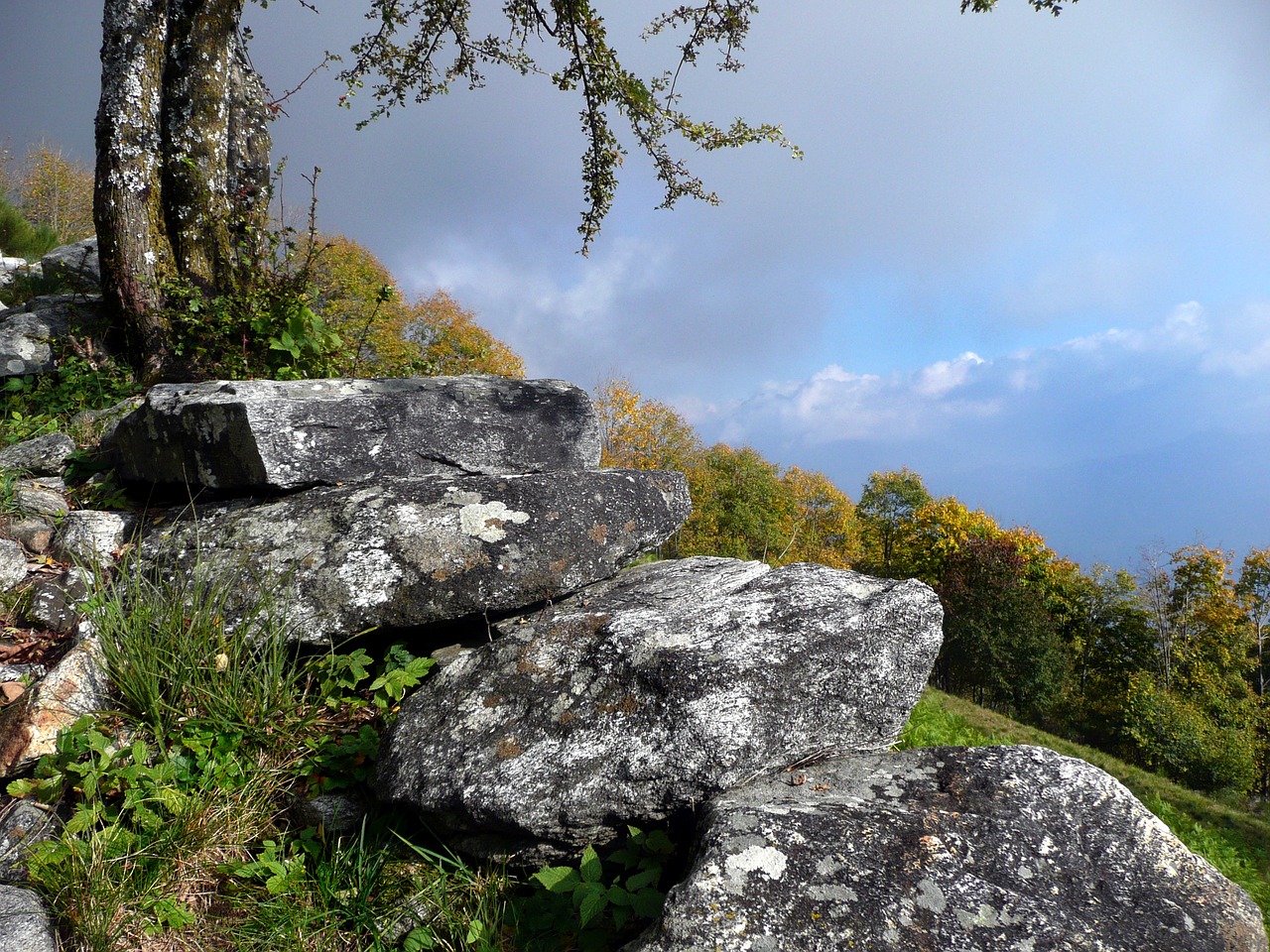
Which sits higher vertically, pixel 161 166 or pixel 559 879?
pixel 161 166

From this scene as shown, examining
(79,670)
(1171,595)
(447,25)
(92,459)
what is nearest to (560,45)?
(447,25)

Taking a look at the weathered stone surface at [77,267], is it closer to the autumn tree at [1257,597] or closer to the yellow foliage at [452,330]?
the yellow foliage at [452,330]

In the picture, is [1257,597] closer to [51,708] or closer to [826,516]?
[826,516]

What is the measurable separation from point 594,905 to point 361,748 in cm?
196

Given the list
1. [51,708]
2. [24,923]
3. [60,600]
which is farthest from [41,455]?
[24,923]

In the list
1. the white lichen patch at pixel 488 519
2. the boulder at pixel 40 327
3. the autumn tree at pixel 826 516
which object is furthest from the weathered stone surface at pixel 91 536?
the autumn tree at pixel 826 516

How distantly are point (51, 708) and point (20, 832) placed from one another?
0.68 m

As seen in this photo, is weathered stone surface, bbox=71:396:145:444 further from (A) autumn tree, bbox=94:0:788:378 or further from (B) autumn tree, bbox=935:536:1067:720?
(B) autumn tree, bbox=935:536:1067:720

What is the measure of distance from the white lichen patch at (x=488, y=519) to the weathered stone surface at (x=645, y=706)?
0.78 metres

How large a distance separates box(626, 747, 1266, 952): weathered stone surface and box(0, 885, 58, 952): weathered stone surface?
2775 mm

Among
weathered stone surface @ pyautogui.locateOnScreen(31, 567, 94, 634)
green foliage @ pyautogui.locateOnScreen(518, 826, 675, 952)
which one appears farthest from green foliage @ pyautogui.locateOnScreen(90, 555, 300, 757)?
green foliage @ pyautogui.locateOnScreen(518, 826, 675, 952)

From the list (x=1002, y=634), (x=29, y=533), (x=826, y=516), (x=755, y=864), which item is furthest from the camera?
(x=826, y=516)

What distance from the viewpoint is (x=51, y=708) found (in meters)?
4.20

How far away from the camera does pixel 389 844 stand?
13.1 ft
